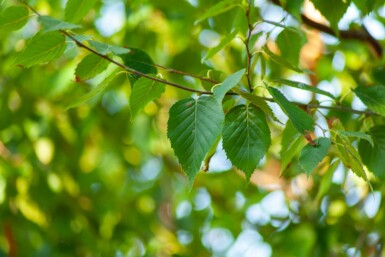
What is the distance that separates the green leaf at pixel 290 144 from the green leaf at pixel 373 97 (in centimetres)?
12

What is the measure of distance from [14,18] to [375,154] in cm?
57

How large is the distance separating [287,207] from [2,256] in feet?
3.46

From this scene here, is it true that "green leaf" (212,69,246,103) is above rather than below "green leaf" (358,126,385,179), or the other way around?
above

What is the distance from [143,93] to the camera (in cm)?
96

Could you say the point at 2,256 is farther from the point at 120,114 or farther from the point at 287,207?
the point at 287,207

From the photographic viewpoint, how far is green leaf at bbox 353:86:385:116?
3.49ft

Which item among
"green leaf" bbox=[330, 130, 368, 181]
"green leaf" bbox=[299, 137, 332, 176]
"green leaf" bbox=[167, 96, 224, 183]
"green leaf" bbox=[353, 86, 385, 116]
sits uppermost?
"green leaf" bbox=[167, 96, 224, 183]

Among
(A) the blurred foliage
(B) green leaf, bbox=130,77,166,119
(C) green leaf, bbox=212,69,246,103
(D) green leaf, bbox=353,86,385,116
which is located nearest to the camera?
(C) green leaf, bbox=212,69,246,103

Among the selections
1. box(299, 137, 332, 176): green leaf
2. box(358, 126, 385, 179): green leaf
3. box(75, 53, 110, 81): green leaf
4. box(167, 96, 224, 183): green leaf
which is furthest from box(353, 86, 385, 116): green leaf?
box(75, 53, 110, 81): green leaf

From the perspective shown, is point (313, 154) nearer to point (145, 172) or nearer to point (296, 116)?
point (296, 116)

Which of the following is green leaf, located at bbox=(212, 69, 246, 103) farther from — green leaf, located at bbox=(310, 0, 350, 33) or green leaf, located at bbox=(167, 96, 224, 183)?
green leaf, located at bbox=(310, 0, 350, 33)

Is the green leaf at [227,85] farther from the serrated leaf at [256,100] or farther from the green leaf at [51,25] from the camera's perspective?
the green leaf at [51,25]

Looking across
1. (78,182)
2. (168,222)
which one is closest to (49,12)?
(78,182)

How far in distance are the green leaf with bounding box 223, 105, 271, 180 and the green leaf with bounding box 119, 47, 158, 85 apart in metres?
0.16
